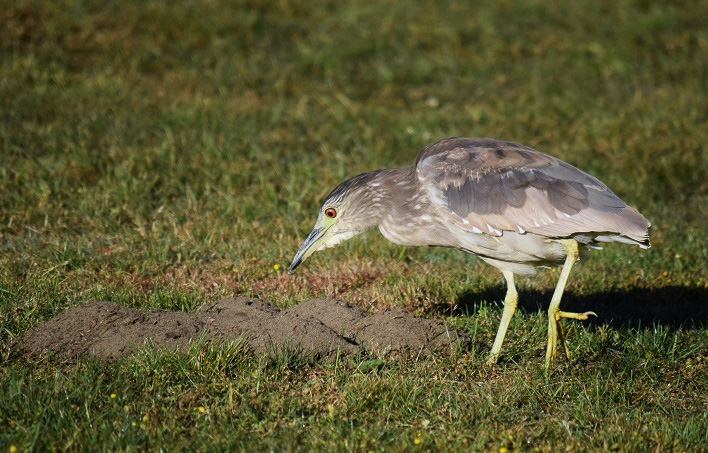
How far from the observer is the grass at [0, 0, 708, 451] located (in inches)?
187

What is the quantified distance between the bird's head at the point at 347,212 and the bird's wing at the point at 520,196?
0.37m

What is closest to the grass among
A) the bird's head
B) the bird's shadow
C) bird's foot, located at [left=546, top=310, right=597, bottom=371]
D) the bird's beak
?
the bird's shadow

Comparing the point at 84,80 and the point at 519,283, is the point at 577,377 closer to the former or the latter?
the point at 519,283

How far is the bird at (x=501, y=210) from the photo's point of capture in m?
5.36

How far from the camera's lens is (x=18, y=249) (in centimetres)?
700

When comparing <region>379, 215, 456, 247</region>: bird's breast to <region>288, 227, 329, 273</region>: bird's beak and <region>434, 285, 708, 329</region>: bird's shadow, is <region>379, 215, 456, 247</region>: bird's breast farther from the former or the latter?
<region>434, 285, 708, 329</region>: bird's shadow

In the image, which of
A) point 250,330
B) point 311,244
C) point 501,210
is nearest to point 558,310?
point 501,210

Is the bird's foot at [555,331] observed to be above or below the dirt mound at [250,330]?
below

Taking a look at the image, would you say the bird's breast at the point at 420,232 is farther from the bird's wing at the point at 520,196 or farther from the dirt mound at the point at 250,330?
the dirt mound at the point at 250,330

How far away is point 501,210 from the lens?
5418 mm

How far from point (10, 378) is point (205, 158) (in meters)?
4.36

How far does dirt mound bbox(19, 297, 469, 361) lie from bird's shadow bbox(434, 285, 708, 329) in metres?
0.73

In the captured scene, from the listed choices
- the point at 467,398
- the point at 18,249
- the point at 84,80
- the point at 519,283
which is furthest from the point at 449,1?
the point at 467,398

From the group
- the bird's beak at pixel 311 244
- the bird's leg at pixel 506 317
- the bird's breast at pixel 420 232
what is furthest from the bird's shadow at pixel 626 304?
the bird's beak at pixel 311 244
